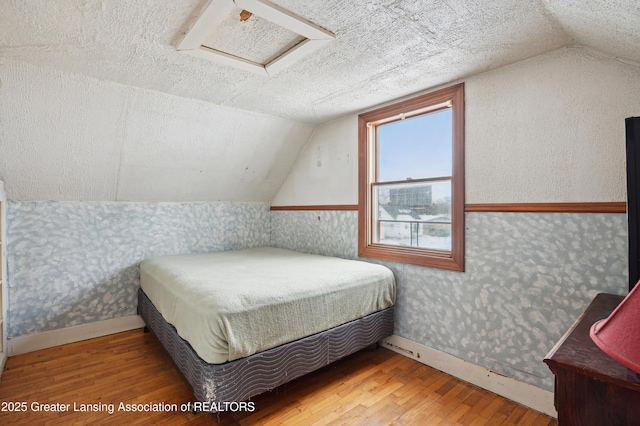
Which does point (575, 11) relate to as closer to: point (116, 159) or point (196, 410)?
point (196, 410)

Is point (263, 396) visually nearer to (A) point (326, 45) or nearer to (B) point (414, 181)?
(B) point (414, 181)

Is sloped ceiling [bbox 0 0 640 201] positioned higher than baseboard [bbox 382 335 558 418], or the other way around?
sloped ceiling [bbox 0 0 640 201]

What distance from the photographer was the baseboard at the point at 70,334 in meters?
2.61

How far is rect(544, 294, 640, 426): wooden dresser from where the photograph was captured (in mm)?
788

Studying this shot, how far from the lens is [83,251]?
2.92 meters

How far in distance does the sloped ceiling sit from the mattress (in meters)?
1.35

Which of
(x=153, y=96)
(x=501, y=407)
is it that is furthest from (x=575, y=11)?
(x=153, y=96)

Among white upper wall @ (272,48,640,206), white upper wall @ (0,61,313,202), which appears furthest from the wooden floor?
white upper wall @ (0,61,313,202)

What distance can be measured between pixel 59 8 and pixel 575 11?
2307mm

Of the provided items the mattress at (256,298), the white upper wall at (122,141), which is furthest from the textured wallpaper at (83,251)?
the mattress at (256,298)

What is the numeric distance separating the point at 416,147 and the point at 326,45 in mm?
1280

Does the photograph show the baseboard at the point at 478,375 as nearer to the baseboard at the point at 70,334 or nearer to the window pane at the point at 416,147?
the window pane at the point at 416,147

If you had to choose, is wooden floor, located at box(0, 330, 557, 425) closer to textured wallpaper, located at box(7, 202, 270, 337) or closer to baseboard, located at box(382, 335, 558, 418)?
baseboard, located at box(382, 335, 558, 418)

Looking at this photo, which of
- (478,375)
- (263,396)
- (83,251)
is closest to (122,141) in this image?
(83,251)
